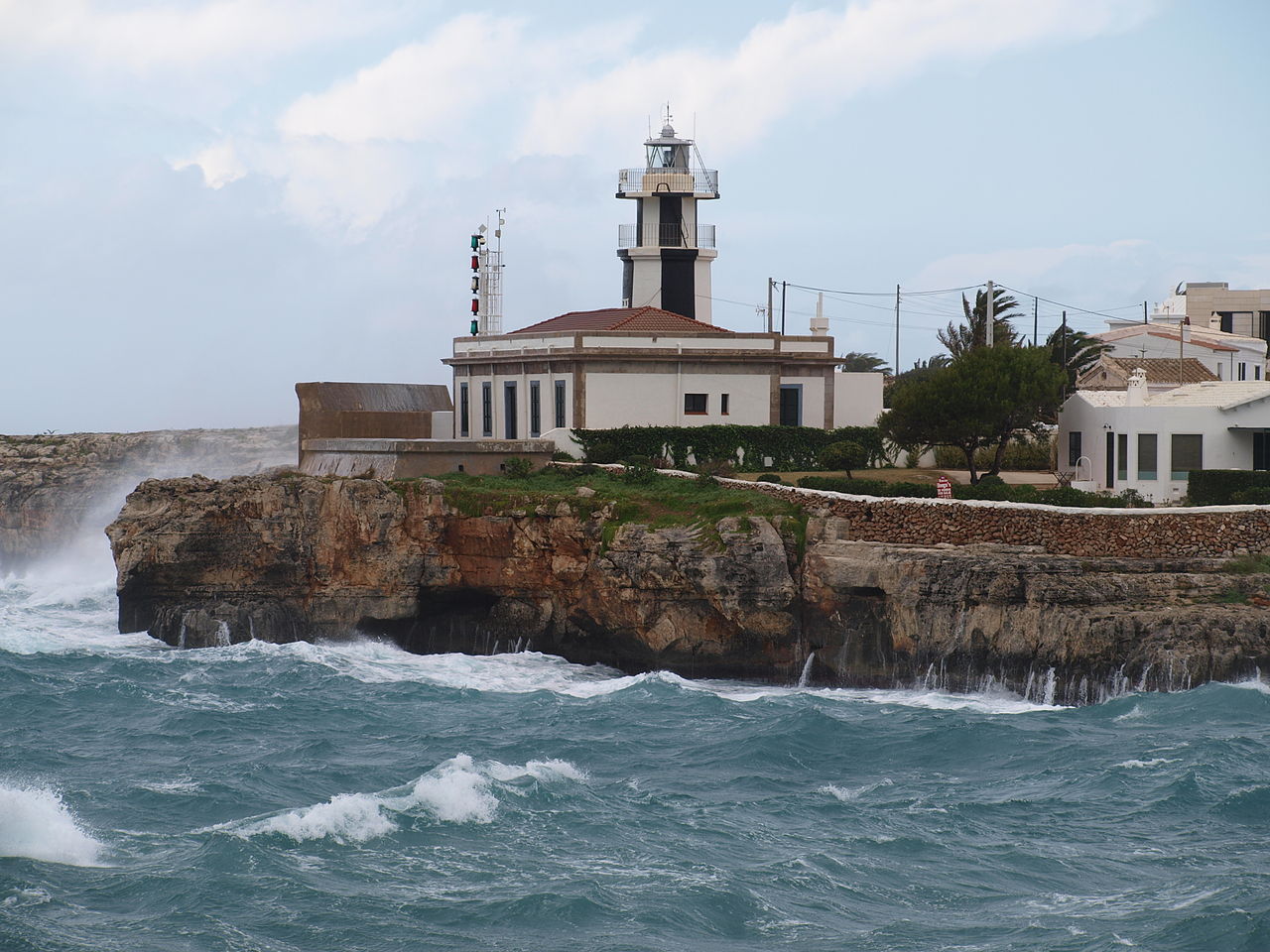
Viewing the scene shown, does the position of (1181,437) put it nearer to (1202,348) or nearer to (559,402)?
(559,402)

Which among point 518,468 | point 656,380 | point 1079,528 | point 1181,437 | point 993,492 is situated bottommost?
point 1079,528

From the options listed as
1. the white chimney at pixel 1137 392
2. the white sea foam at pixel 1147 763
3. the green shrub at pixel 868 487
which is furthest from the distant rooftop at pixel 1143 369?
the white sea foam at pixel 1147 763

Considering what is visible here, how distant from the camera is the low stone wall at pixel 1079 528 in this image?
1225 inches

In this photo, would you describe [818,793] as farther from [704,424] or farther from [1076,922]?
[704,424]

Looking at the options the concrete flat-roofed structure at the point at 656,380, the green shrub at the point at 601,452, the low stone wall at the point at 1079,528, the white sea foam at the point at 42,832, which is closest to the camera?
the white sea foam at the point at 42,832

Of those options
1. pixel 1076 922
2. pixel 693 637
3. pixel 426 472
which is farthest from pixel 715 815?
pixel 426 472

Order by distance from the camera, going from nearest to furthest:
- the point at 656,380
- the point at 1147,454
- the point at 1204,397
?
the point at 1147,454, the point at 1204,397, the point at 656,380

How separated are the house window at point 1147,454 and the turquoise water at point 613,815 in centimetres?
1017

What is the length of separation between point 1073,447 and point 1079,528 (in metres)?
11.7

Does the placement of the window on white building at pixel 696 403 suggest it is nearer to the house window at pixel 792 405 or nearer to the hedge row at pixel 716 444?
the hedge row at pixel 716 444

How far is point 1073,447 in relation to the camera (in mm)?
42438

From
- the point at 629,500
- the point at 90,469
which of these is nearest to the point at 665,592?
the point at 629,500

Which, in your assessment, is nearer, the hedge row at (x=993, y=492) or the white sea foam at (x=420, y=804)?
the white sea foam at (x=420, y=804)

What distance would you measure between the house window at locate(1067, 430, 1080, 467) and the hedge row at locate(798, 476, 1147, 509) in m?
5.62
